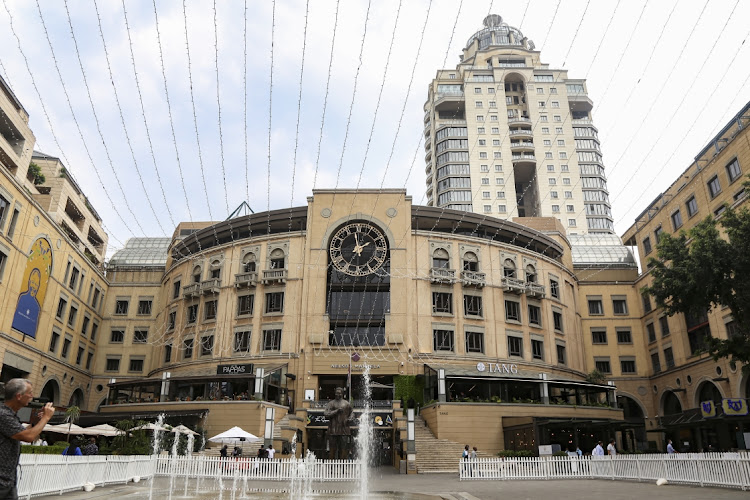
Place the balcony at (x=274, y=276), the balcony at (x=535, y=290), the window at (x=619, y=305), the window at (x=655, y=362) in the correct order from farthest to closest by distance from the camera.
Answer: the window at (x=619, y=305) < the window at (x=655, y=362) < the balcony at (x=535, y=290) < the balcony at (x=274, y=276)

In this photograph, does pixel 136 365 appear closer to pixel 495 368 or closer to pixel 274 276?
pixel 274 276

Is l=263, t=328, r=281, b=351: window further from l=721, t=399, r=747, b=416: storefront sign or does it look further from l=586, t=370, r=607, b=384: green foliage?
l=721, t=399, r=747, b=416: storefront sign

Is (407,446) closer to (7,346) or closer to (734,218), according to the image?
(734,218)

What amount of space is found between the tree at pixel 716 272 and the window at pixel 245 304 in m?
34.1

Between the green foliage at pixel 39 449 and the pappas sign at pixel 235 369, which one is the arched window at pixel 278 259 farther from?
the green foliage at pixel 39 449

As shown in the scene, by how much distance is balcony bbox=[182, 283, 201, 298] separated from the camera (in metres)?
51.8

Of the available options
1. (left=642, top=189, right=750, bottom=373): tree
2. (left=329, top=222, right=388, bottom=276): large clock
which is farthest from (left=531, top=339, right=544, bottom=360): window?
(left=642, top=189, right=750, bottom=373): tree

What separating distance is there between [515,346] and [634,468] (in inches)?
1065

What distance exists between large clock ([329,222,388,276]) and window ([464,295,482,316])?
873 centimetres

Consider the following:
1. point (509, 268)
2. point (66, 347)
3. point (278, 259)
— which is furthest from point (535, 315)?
point (66, 347)

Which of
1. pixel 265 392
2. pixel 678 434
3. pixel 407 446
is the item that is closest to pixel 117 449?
pixel 265 392

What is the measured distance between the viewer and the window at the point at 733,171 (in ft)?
134

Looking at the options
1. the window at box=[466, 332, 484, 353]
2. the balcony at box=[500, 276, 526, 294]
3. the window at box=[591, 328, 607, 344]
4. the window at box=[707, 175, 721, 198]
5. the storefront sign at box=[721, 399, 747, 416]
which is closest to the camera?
the storefront sign at box=[721, 399, 747, 416]

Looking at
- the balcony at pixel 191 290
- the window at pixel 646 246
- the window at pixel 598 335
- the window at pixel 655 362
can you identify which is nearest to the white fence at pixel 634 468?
the balcony at pixel 191 290
